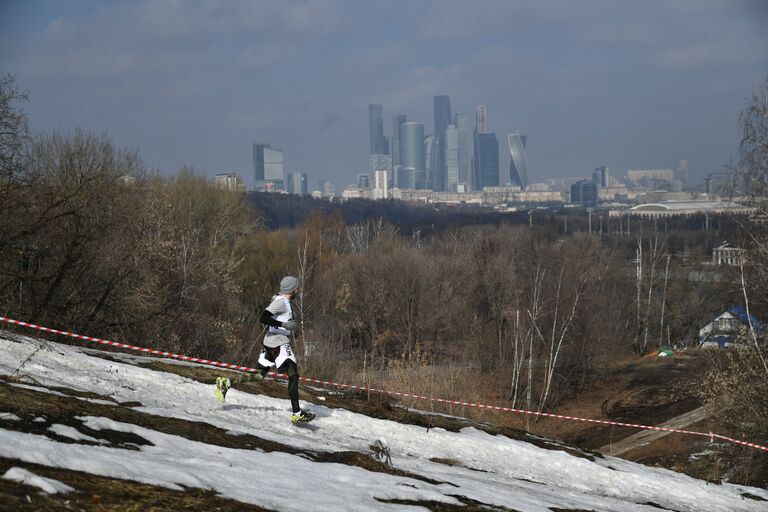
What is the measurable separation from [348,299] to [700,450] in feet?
99.8

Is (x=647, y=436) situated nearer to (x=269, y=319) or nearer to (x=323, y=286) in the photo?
(x=323, y=286)

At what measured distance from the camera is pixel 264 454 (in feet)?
30.8

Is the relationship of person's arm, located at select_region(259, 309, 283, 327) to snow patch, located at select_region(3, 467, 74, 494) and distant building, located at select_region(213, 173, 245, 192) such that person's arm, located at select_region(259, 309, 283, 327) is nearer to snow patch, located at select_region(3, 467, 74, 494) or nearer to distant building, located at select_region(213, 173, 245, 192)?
snow patch, located at select_region(3, 467, 74, 494)

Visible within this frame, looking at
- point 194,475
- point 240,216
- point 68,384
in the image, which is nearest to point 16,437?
point 194,475

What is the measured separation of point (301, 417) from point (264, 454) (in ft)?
8.12

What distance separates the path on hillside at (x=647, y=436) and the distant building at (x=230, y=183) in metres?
39.7

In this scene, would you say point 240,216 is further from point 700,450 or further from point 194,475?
point 194,475

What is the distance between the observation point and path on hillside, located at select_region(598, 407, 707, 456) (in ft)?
115

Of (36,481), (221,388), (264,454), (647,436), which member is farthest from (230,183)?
(36,481)

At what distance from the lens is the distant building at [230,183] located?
222ft

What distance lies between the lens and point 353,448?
11250 millimetres

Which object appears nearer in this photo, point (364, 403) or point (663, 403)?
point (364, 403)

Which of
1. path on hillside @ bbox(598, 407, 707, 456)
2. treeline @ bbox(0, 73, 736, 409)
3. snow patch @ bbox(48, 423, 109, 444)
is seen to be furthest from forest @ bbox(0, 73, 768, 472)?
snow patch @ bbox(48, 423, 109, 444)

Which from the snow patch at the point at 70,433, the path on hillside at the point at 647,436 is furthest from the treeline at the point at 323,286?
the snow patch at the point at 70,433
